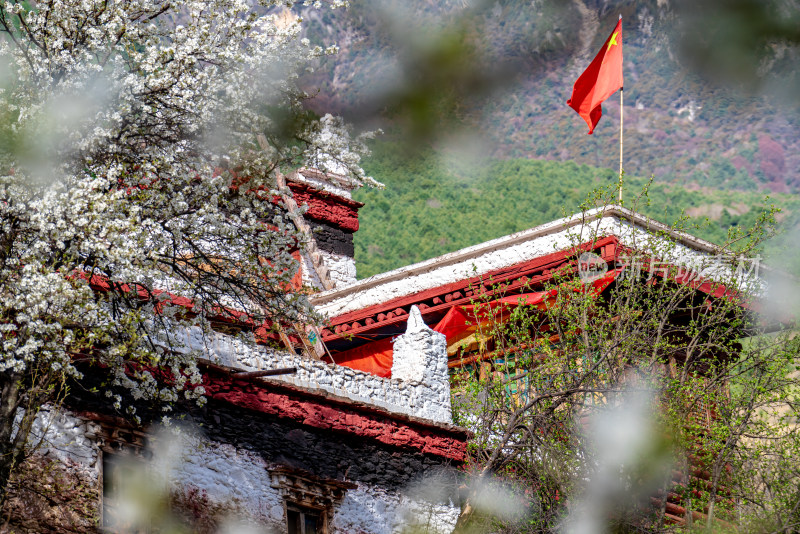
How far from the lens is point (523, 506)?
11648 millimetres

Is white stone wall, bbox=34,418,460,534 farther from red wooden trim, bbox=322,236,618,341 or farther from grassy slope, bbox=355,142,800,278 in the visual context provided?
grassy slope, bbox=355,142,800,278

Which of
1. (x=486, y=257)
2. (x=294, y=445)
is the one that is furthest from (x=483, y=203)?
(x=294, y=445)

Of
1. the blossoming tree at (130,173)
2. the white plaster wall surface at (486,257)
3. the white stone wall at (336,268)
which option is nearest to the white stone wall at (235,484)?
the blossoming tree at (130,173)

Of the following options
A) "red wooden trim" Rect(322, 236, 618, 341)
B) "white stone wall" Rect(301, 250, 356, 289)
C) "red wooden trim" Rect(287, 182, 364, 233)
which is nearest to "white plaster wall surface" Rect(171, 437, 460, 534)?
"red wooden trim" Rect(322, 236, 618, 341)

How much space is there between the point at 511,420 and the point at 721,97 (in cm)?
4891

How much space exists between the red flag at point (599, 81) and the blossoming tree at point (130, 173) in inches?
336

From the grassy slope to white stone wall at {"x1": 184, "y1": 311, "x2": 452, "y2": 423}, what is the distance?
896 inches

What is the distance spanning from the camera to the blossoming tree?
8.06 meters

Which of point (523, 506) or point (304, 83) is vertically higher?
point (304, 83)

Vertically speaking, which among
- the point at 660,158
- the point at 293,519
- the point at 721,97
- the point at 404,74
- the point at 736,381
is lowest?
the point at 293,519

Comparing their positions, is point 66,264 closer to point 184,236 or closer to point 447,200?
point 184,236

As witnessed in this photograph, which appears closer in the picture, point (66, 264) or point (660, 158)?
point (66, 264)

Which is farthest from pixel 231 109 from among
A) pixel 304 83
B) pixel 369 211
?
pixel 369 211

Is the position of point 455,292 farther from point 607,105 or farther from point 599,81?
point 607,105
